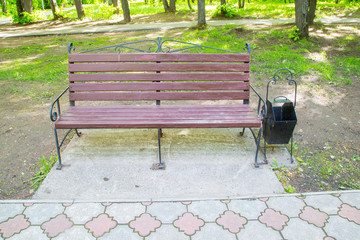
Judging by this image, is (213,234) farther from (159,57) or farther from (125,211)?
(159,57)

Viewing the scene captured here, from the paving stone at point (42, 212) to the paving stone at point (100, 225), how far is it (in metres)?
0.36

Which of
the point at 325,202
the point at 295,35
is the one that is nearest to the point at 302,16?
the point at 295,35

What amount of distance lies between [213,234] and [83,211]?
122 cm

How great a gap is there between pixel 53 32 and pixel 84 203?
423 inches

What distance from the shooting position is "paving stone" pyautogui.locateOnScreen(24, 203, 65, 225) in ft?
8.98

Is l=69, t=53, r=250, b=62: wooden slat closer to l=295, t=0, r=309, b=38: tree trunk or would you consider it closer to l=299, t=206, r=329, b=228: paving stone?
l=299, t=206, r=329, b=228: paving stone

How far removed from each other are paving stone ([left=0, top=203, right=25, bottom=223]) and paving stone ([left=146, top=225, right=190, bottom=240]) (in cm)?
131

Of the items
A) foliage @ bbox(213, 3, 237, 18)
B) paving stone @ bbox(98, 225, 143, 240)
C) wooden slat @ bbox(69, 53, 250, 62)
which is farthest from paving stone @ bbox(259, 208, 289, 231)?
foliage @ bbox(213, 3, 237, 18)

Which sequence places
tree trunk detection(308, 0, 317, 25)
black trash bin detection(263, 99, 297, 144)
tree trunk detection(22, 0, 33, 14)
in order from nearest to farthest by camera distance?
black trash bin detection(263, 99, 297, 144) → tree trunk detection(308, 0, 317, 25) → tree trunk detection(22, 0, 33, 14)

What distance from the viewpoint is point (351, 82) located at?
5812mm

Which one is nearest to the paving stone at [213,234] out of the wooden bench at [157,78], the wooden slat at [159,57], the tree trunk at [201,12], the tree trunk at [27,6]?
the wooden bench at [157,78]

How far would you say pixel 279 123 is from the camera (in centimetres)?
347

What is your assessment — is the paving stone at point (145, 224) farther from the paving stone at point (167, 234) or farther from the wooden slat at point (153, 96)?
the wooden slat at point (153, 96)

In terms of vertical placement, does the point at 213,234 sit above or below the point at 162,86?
below
